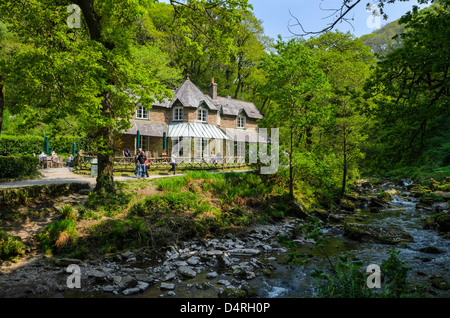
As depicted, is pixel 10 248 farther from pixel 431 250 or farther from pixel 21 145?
pixel 21 145

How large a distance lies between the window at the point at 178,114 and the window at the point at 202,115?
1.88 metres

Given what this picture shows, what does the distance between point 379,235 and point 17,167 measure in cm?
1768

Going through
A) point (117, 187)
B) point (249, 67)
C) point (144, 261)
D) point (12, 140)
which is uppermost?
point (249, 67)

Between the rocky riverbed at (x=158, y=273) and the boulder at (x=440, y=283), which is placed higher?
the boulder at (x=440, y=283)

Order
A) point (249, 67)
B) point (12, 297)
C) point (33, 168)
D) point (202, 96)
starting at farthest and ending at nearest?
1. point (249, 67)
2. point (202, 96)
3. point (33, 168)
4. point (12, 297)

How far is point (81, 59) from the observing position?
26.4 ft

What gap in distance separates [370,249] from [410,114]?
17.7 ft

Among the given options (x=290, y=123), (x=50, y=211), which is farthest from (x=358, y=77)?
(x=50, y=211)

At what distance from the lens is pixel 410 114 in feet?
21.3

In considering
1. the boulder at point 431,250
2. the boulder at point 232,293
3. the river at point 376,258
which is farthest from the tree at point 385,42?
the boulder at point 232,293

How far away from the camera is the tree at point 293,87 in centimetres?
1388

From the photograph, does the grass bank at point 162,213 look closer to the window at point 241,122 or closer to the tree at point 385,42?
the tree at point 385,42

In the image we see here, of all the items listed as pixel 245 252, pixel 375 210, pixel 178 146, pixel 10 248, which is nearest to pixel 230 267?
pixel 245 252
